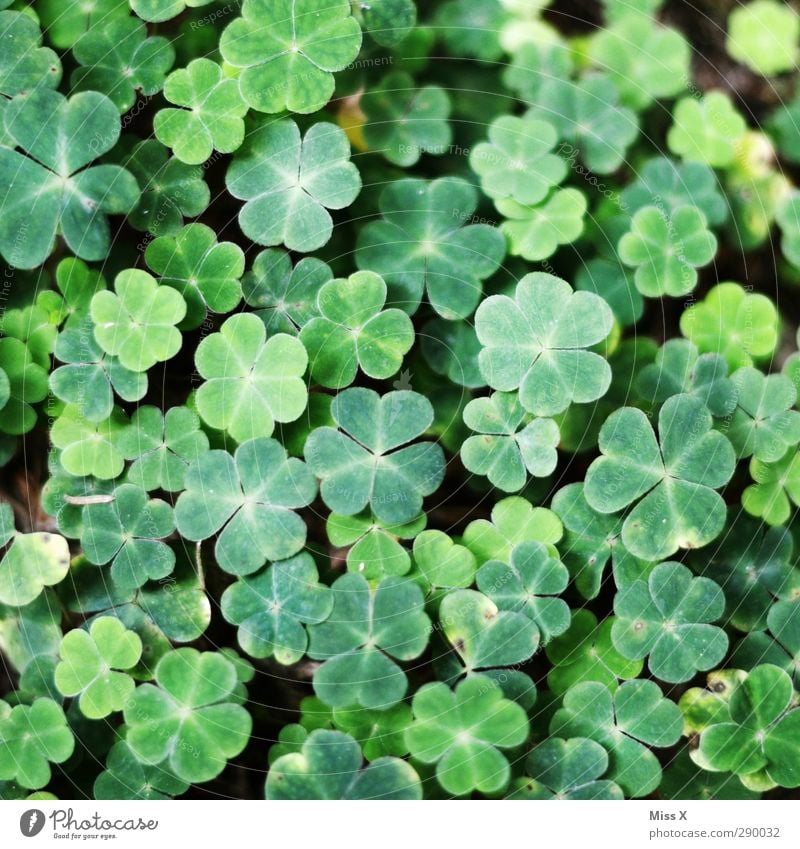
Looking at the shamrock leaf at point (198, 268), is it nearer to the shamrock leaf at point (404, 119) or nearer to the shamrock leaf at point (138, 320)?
the shamrock leaf at point (138, 320)

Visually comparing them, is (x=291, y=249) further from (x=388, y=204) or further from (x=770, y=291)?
(x=770, y=291)

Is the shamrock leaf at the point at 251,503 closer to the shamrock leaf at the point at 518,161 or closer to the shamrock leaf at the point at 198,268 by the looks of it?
the shamrock leaf at the point at 198,268

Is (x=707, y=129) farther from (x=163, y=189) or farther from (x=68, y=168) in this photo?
(x=68, y=168)

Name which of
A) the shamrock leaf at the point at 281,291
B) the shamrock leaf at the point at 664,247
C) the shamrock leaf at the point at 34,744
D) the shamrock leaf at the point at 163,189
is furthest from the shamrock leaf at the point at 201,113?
the shamrock leaf at the point at 34,744

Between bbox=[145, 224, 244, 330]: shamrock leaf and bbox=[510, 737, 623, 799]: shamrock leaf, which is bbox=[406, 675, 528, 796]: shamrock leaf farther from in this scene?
bbox=[145, 224, 244, 330]: shamrock leaf

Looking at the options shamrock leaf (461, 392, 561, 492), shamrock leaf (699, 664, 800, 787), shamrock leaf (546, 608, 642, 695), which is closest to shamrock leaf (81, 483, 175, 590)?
shamrock leaf (461, 392, 561, 492)

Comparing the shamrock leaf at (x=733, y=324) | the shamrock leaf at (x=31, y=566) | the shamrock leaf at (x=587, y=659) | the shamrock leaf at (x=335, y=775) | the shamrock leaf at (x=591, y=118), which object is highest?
the shamrock leaf at (x=591, y=118)

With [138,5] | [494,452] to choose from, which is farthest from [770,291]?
[138,5]

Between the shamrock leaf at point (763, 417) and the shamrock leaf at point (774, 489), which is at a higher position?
the shamrock leaf at point (763, 417)
